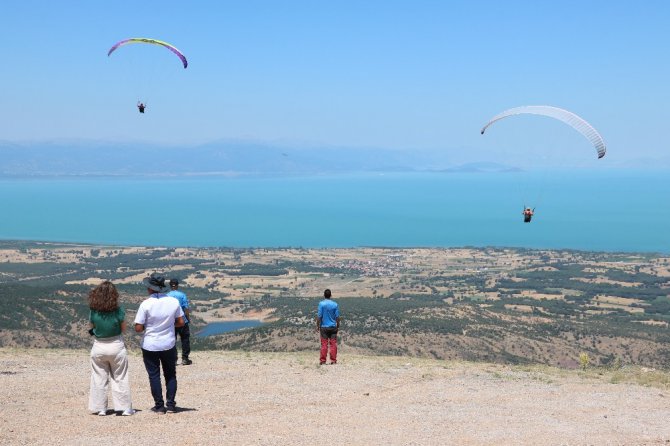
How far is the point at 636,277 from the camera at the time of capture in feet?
431

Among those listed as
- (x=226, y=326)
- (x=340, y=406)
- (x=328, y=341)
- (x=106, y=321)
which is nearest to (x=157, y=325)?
(x=106, y=321)

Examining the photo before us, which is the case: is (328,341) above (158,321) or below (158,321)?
below

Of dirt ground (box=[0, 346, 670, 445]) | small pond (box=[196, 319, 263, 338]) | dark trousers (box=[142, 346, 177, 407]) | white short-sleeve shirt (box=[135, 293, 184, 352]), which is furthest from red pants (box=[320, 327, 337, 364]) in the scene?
small pond (box=[196, 319, 263, 338])

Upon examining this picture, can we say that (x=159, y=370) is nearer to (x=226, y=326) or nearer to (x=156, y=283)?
(x=156, y=283)

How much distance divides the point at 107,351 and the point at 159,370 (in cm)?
92

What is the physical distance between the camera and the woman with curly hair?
421 inches

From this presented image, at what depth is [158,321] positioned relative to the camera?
36.2 ft

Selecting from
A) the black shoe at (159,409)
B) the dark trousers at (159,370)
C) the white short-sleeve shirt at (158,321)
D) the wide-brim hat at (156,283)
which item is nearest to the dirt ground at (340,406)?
the black shoe at (159,409)

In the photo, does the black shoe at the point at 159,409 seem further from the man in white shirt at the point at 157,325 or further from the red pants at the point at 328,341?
the red pants at the point at 328,341

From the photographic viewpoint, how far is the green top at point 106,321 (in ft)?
35.1

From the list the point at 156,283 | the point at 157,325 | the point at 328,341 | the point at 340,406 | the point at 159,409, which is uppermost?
the point at 156,283

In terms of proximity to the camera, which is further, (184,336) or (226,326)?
(226,326)

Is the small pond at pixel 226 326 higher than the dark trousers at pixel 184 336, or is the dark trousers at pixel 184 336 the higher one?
the dark trousers at pixel 184 336

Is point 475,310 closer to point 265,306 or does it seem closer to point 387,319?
point 387,319
